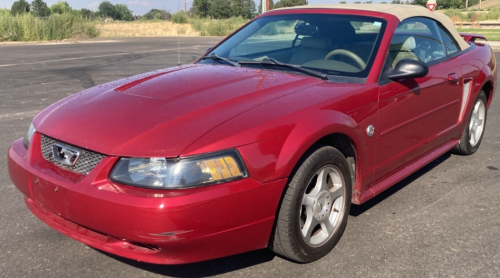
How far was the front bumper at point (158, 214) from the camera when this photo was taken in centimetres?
237

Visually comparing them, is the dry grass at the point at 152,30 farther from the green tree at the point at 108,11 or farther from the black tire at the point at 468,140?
the green tree at the point at 108,11

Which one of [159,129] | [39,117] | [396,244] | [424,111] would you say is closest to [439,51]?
[424,111]

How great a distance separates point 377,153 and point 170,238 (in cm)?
170

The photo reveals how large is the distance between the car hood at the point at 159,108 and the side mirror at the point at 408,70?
1.88 feet

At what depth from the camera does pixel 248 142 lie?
2.56 metres

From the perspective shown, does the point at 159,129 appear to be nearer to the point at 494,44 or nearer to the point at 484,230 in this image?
the point at 484,230

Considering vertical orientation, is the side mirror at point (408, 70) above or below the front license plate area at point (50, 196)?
above

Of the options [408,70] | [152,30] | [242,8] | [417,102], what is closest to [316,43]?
[408,70]

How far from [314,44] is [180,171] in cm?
189

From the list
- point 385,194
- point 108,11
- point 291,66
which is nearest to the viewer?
point 291,66

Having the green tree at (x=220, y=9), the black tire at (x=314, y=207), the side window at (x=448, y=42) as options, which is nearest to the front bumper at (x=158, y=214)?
the black tire at (x=314, y=207)

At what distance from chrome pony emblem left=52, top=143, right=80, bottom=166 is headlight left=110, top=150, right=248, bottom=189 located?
32 cm

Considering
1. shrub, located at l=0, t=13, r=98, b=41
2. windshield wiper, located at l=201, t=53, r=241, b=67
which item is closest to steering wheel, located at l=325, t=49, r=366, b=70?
windshield wiper, located at l=201, t=53, r=241, b=67

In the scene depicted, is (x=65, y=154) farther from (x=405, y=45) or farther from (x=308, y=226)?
(x=405, y=45)
